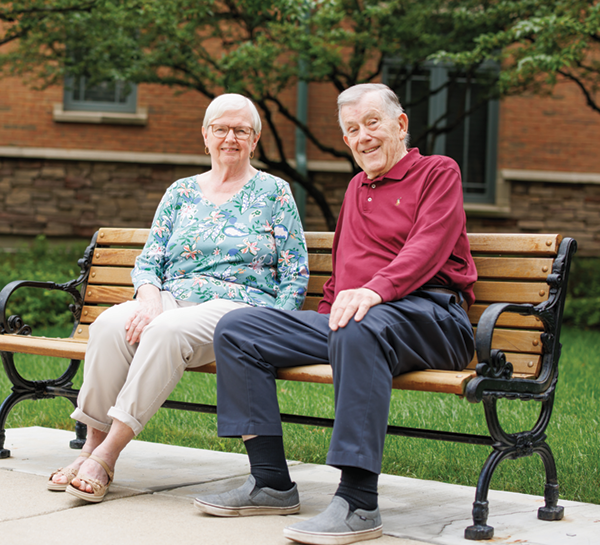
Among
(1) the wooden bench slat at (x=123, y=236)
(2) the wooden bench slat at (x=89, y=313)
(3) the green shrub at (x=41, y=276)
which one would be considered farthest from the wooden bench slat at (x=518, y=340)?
(3) the green shrub at (x=41, y=276)

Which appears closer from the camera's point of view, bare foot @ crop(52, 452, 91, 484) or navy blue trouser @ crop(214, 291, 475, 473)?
navy blue trouser @ crop(214, 291, 475, 473)

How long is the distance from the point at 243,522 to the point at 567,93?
39.7 ft

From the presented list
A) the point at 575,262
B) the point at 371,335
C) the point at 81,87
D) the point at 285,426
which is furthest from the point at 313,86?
the point at 371,335

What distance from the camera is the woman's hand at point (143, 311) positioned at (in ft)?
10.7

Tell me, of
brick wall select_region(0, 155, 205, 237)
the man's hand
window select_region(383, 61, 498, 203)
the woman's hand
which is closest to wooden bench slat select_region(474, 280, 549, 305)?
the man's hand

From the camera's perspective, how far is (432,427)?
185 inches

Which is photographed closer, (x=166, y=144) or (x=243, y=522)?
(x=243, y=522)

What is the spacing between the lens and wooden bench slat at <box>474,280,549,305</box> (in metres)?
3.29

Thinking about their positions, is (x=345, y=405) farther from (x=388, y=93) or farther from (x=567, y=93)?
(x=567, y=93)

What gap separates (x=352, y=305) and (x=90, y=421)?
49.2 inches

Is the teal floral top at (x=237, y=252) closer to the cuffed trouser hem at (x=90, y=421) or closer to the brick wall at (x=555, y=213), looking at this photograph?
the cuffed trouser hem at (x=90, y=421)

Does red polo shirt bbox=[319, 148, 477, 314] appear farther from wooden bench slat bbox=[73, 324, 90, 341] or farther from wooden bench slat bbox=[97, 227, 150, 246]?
wooden bench slat bbox=[73, 324, 90, 341]

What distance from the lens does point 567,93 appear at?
13.4 meters

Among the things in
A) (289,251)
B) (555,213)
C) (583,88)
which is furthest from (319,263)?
(555,213)
